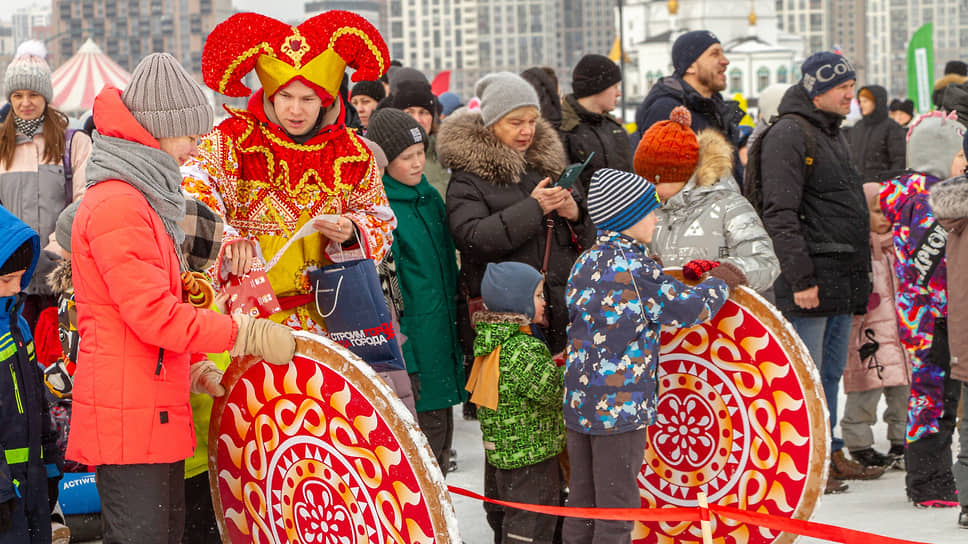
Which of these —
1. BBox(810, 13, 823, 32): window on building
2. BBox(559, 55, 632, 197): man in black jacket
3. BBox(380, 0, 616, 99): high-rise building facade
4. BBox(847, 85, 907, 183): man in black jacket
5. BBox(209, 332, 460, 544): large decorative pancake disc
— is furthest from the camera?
BBox(380, 0, 616, 99): high-rise building facade

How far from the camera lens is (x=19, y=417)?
3.64 metres

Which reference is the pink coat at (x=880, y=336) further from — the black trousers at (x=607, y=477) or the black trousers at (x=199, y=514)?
the black trousers at (x=199, y=514)

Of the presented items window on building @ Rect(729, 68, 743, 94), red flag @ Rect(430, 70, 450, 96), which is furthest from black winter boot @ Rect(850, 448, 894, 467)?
window on building @ Rect(729, 68, 743, 94)

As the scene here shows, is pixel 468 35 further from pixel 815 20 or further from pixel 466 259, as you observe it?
pixel 466 259

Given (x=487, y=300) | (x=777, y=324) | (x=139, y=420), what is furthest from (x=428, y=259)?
(x=139, y=420)

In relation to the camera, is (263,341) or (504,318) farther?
(504,318)

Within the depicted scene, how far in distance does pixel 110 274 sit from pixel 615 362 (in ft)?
5.75

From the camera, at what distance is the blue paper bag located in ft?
13.1

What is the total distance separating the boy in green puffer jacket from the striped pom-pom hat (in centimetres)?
50

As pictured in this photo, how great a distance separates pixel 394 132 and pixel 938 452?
2848mm

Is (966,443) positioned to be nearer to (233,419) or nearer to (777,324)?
(777,324)

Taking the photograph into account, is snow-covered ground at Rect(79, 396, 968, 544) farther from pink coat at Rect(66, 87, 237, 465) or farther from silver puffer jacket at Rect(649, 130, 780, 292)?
pink coat at Rect(66, 87, 237, 465)

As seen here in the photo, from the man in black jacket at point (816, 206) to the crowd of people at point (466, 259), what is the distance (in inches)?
0.5

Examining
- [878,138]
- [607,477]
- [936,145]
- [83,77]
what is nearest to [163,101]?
[607,477]
